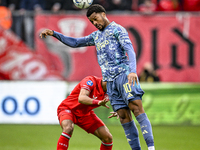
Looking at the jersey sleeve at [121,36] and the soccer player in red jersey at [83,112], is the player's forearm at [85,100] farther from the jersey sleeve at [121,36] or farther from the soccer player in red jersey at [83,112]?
the jersey sleeve at [121,36]

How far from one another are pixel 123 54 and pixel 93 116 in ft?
3.68

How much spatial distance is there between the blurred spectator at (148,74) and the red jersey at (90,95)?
4733mm

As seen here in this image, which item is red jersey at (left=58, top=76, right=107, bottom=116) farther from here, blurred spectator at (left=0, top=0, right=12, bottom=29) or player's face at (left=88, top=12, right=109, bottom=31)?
blurred spectator at (left=0, top=0, right=12, bottom=29)

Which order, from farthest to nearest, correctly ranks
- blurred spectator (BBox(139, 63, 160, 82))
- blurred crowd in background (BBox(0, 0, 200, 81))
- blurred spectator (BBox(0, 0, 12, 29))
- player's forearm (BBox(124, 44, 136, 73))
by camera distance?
blurred crowd in background (BBox(0, 0, 200, 81)) → blurred spectator (BBox(139, 63, 160, 82)) → blurred spectator (BBox(0, 0, 12, 29)) → player's forearm (BBox(124, 44, 136, 73))

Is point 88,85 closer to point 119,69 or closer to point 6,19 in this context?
point 119,69

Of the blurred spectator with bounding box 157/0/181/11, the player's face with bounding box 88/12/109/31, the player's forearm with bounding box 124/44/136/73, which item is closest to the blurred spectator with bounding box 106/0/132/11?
the blurred spectator with bounding box 157/0/181/11

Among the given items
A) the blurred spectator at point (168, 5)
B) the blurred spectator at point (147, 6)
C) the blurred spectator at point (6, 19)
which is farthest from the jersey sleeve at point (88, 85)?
the blurred spectator at point (168, 5)

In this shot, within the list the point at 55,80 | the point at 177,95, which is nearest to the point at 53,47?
the point at 55,80

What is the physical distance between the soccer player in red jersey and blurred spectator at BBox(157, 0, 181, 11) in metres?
6.58

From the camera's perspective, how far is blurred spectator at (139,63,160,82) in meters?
9.81

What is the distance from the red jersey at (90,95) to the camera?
503 cm

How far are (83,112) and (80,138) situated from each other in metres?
2.54

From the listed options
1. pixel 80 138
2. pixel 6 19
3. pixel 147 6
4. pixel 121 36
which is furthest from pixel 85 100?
pixel 147 6

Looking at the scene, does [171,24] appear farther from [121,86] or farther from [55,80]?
[121,86]
